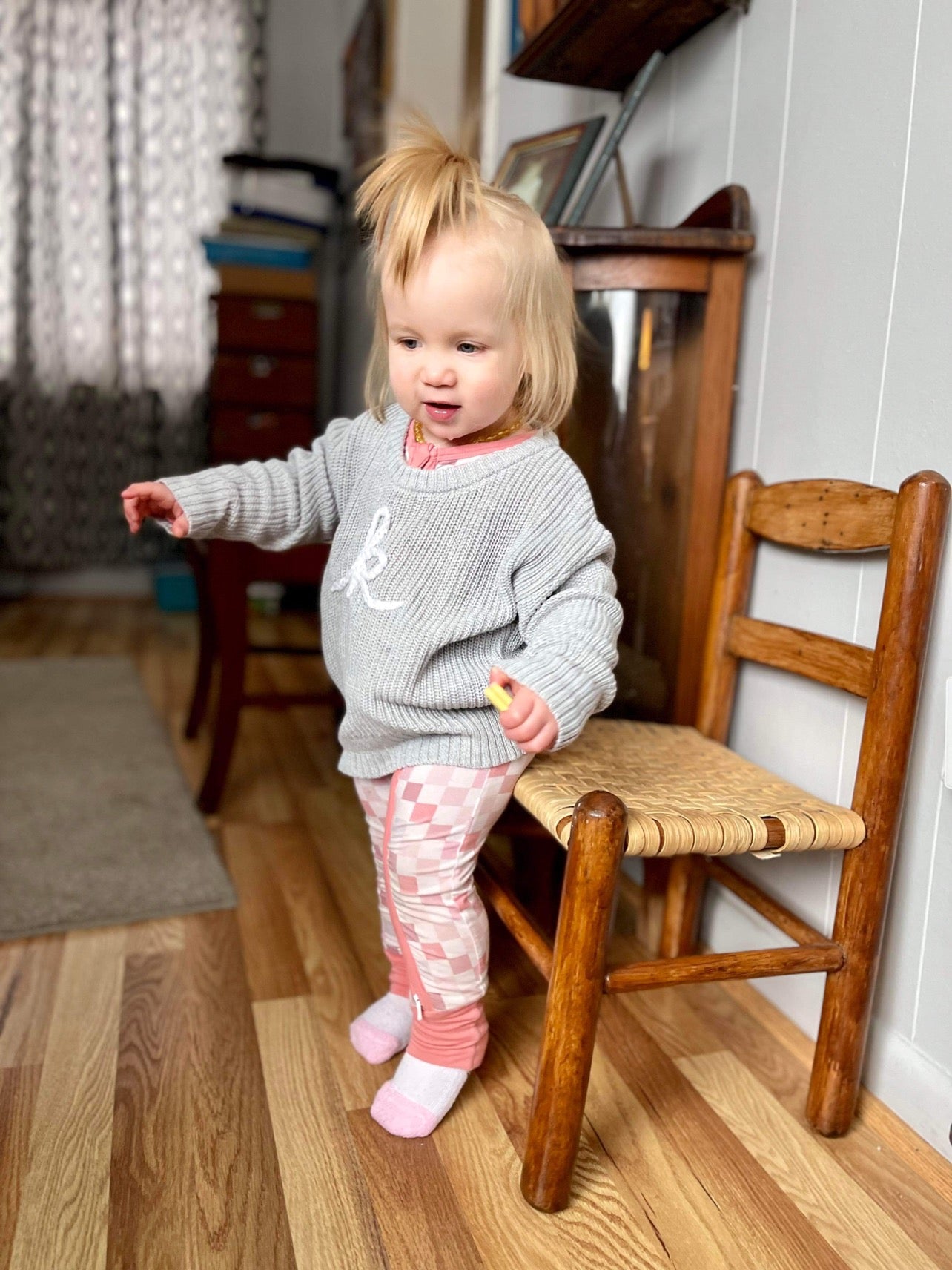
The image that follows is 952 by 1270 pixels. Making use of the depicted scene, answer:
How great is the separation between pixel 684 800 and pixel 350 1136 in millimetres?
428

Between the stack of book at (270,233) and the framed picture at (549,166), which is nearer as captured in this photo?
the framed picture at (549,166)

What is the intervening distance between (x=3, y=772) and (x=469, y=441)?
1.25 metres

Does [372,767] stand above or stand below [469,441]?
below

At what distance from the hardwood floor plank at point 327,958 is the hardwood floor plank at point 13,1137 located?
283 millimetres

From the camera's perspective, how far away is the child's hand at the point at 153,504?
3.20ft

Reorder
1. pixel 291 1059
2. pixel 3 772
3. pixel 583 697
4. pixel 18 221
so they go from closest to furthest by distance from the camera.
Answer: pixel 583 697
pixel 291 1059
pixel 3 772
pixel 18 221

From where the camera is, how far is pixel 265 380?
3227mm

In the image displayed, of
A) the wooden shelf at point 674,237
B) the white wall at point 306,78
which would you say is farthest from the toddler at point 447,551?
the white wall at point 306,78

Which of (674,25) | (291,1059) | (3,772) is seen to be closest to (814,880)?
(291,1059)

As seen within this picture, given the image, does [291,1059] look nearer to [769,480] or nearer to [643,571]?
[643,571]

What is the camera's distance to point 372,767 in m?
1.00

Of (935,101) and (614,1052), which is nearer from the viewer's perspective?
(935,101)

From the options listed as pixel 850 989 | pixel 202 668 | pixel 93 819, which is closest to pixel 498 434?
pixel 850 989

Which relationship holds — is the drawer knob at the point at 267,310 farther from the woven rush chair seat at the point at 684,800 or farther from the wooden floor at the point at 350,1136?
the woven rush chair seat at the point at 684,800
